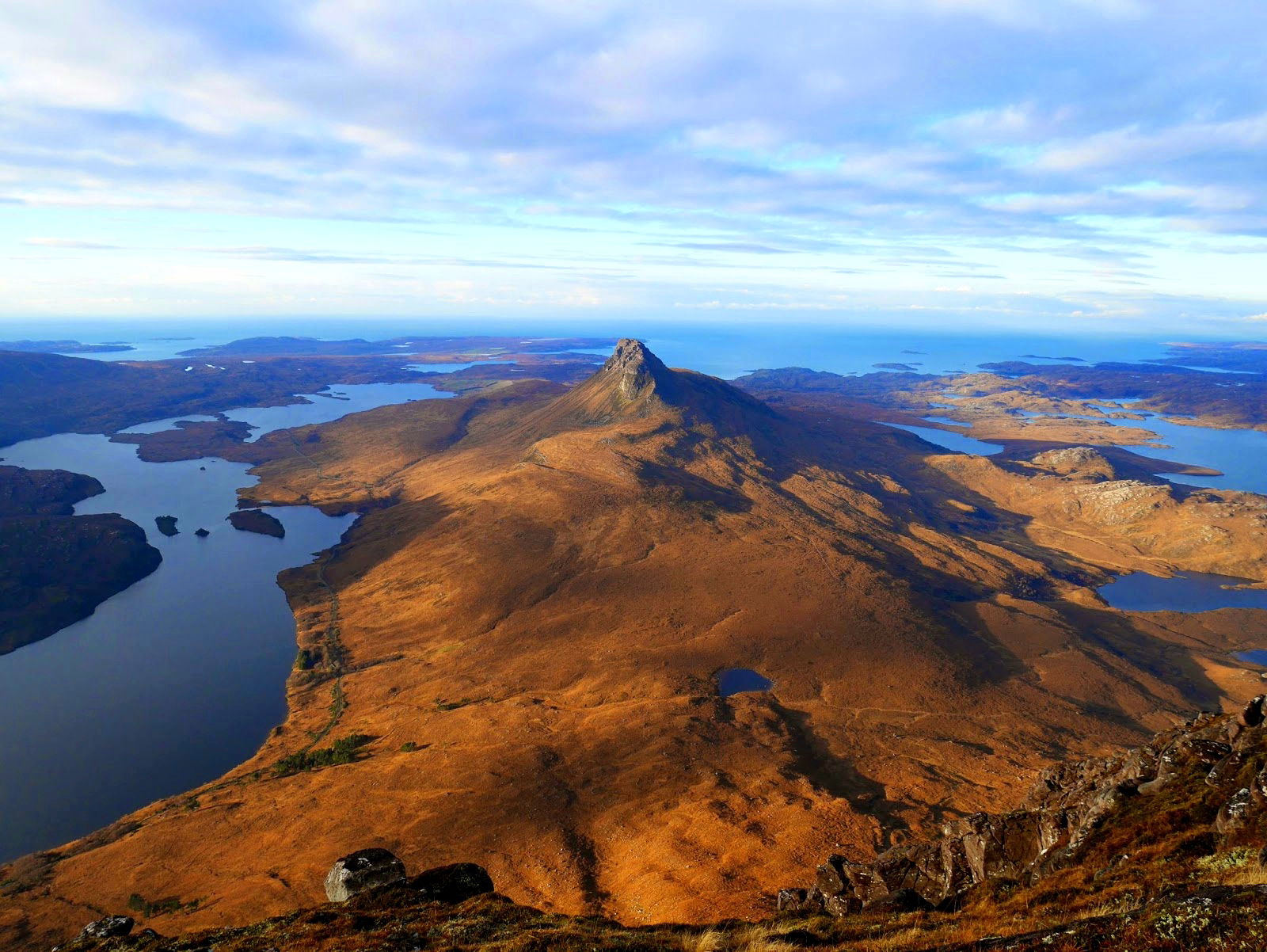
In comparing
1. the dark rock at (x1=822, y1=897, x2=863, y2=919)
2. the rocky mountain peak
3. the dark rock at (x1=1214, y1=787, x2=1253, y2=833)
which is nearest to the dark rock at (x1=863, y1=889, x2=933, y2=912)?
the dark rock at (x1=822, y1=897, x2=863, y2=919)

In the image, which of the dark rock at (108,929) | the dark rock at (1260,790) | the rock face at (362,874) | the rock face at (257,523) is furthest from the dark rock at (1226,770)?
the rock face at (257,523)

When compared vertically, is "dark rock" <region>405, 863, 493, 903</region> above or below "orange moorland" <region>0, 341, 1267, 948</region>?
above

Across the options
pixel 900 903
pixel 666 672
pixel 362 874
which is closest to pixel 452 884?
pixel 362 874

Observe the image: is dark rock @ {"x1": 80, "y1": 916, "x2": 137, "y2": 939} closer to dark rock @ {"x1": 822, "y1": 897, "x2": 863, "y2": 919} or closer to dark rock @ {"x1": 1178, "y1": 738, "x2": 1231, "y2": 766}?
dark rock @ {"x1": 822, "y1": 897, "x2": 863, "y2": 919}

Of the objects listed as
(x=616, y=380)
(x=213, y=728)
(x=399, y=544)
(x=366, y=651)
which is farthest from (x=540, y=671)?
(x=616, y=380)

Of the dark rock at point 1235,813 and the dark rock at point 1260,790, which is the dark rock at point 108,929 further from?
the dark rock at point 1260,790
